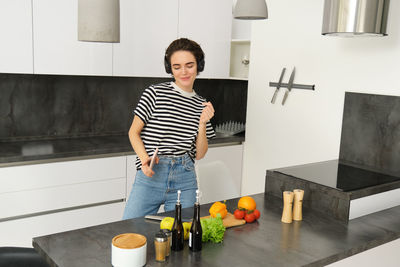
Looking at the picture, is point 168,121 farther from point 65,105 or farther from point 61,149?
point 65,105

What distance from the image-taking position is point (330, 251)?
5.49ft

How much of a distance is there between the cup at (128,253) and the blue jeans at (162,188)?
756 millimetres

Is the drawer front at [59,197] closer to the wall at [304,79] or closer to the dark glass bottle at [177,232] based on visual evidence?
the wall at [304,79]

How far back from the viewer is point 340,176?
2439 millimetres

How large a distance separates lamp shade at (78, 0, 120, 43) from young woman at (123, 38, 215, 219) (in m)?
0.41

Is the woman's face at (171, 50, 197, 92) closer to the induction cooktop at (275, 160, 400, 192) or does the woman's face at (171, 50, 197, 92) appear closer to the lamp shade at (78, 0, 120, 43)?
the lamp shade at (78, 0, 120, 43)

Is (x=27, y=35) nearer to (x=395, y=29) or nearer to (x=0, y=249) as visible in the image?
(x=0, y=249)

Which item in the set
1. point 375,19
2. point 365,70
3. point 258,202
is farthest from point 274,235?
point 365,70

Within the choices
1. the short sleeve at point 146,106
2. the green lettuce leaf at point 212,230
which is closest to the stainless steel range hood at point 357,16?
the short sleeve at point 146,106

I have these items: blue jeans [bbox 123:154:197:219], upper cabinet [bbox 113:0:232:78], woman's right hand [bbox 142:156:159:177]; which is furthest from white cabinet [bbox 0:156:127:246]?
woman's right hand [bbox 142:156:159:177]

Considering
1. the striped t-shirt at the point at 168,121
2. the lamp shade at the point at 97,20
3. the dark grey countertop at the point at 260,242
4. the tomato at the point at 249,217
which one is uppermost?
the lamp shade at the point at 97,20

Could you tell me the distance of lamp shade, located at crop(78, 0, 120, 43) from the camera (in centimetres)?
193

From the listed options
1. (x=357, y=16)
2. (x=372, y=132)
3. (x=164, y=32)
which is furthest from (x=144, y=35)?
(x=372, y=132)

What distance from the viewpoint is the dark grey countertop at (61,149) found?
2791mm
